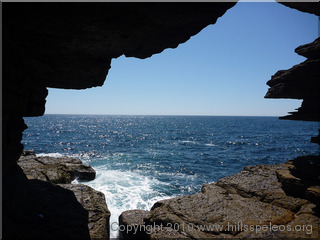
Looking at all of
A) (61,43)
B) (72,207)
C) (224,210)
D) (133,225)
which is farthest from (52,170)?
(224,210)

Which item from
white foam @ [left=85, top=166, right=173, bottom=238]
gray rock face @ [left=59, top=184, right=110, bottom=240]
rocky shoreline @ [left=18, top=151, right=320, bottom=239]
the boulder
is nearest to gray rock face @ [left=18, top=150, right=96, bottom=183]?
white foam @ [left=85, top=166, right=173, bottom=238]

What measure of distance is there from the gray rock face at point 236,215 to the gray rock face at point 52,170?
27.6 ft

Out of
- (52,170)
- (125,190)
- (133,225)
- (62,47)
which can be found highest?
(62,47)

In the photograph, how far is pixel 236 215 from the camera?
8.90 meters

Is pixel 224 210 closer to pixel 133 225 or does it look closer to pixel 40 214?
pixel 133 225

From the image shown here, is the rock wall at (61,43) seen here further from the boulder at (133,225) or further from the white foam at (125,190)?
the white foam at (125,190)

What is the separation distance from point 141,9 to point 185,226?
9960 millimetres

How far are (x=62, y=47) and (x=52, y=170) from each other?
39.6 ft

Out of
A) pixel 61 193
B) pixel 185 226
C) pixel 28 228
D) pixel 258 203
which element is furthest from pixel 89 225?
pixel 258 203

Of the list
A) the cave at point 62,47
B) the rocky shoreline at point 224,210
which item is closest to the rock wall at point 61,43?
the cave at point 62,47

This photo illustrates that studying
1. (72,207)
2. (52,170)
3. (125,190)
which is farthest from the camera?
Result: (125,190)

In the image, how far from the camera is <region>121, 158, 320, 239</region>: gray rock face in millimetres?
7843

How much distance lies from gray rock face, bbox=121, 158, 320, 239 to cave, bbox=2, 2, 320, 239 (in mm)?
3978

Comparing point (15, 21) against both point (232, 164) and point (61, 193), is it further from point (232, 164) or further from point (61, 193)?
point (232, 164)
